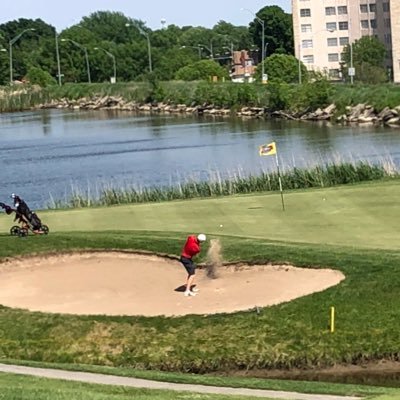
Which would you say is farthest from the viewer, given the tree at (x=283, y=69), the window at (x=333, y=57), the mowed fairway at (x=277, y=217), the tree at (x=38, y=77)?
the tree at (x=38, y=77)

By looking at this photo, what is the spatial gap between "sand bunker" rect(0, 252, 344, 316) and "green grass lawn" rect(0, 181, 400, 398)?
0.35 m

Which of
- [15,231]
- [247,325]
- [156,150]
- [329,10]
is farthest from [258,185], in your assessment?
[329,10]

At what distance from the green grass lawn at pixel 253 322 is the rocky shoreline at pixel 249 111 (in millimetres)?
71290

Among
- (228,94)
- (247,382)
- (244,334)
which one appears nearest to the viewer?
(247,382)

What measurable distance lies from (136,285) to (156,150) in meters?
60.5

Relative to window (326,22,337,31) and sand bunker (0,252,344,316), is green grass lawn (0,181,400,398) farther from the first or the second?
window (326,22,337,31)

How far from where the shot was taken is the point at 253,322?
2238 cm

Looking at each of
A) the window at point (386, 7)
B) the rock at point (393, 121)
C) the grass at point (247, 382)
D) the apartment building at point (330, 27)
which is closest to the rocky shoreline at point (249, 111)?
the rock at point (393, 121)

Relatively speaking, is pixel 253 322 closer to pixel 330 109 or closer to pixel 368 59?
pixel 330 109

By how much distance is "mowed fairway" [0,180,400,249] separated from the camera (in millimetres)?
28422

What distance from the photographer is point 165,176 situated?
63281mm

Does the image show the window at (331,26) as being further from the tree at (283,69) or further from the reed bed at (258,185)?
the reed bed at (258,185)

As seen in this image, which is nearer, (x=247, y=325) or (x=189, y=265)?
(x=247, y=325)

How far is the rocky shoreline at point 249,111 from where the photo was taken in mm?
102312
